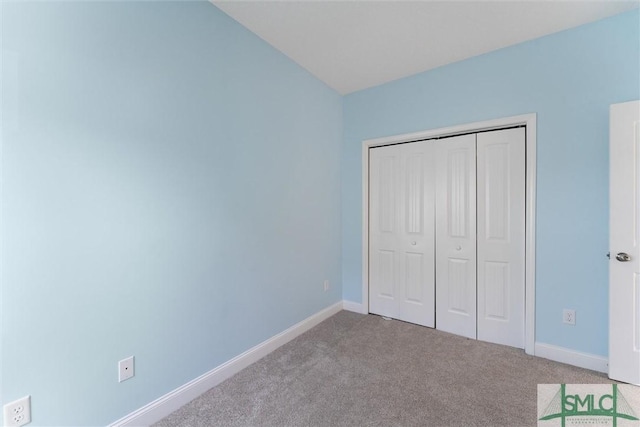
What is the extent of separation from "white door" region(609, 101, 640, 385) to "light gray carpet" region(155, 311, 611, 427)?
246mm

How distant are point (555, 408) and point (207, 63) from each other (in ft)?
10.3

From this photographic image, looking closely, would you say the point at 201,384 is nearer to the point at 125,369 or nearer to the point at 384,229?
the point at 125,369

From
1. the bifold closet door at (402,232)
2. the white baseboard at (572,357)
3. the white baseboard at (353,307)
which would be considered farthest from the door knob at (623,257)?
the white baseboard at (353,307)

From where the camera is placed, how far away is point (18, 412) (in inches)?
45.7

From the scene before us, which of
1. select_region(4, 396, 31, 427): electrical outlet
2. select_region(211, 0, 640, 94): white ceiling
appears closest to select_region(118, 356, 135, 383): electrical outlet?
select_region(4, 396, 31, 427): electrical outlet

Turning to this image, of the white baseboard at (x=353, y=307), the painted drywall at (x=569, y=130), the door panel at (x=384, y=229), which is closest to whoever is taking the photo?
the painted drywall at (x=569, y=130)

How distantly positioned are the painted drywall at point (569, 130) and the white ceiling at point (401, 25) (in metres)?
0.16

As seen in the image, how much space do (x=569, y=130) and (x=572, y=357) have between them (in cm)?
177

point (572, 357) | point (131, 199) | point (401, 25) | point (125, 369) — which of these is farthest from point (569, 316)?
point (131, 199)

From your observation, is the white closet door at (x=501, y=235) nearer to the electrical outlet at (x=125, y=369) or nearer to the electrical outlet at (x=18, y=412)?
the electrical outlet at (x=125, y=369)

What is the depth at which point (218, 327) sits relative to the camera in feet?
6.45

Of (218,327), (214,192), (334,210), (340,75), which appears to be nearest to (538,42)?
(340,75)

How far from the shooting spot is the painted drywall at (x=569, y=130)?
6.67ft

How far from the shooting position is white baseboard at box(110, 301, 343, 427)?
1.54m
